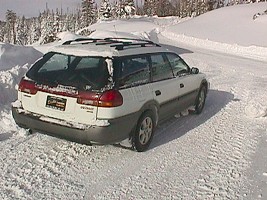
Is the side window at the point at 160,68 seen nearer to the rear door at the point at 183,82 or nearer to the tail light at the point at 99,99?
the rear door at the point at 183,82

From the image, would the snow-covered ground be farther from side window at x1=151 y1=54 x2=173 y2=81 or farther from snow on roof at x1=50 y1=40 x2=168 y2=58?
snow on roof at x1=50 y1=40 x2=168 y2=58

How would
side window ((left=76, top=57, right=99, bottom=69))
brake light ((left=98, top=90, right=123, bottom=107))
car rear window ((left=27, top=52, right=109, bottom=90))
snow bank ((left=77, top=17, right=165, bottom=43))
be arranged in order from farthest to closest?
snow bank ((left=77, top=17, right=165, bottom=43))
side window ((left=76, top=57, right=99, bottom=69))
car rear window ((left=27, top=52, right=109, bottom=90))
brake light ((left=98, top=90, right=123, bottom=107))

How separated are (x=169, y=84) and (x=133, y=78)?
1.09 meters

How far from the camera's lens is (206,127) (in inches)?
243

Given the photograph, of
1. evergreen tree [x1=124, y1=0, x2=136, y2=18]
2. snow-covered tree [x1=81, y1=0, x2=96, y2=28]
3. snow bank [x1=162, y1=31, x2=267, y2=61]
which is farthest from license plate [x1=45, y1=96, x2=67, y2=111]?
snow-covered tree [x1=81, y1=0, x2=96, y2=28]

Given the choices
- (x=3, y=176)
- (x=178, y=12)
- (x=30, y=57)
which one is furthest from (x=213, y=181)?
(x=178, y=12)

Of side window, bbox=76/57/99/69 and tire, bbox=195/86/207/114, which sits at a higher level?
side window, bbox=76/57/99/69

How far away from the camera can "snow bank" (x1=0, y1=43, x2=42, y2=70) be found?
28.6 ft

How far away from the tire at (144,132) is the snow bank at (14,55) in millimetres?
4938

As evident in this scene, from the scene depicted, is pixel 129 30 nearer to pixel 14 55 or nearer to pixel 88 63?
pixel 14 55

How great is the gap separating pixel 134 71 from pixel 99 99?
834 mm

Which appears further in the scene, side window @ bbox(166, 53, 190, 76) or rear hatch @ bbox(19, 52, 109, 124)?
side window @ bbox(166, 53, 190, 76)

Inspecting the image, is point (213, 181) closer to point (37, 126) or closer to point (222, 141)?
point (222, 141)

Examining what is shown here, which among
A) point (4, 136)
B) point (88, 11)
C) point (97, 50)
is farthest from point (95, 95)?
point (88, 11)
